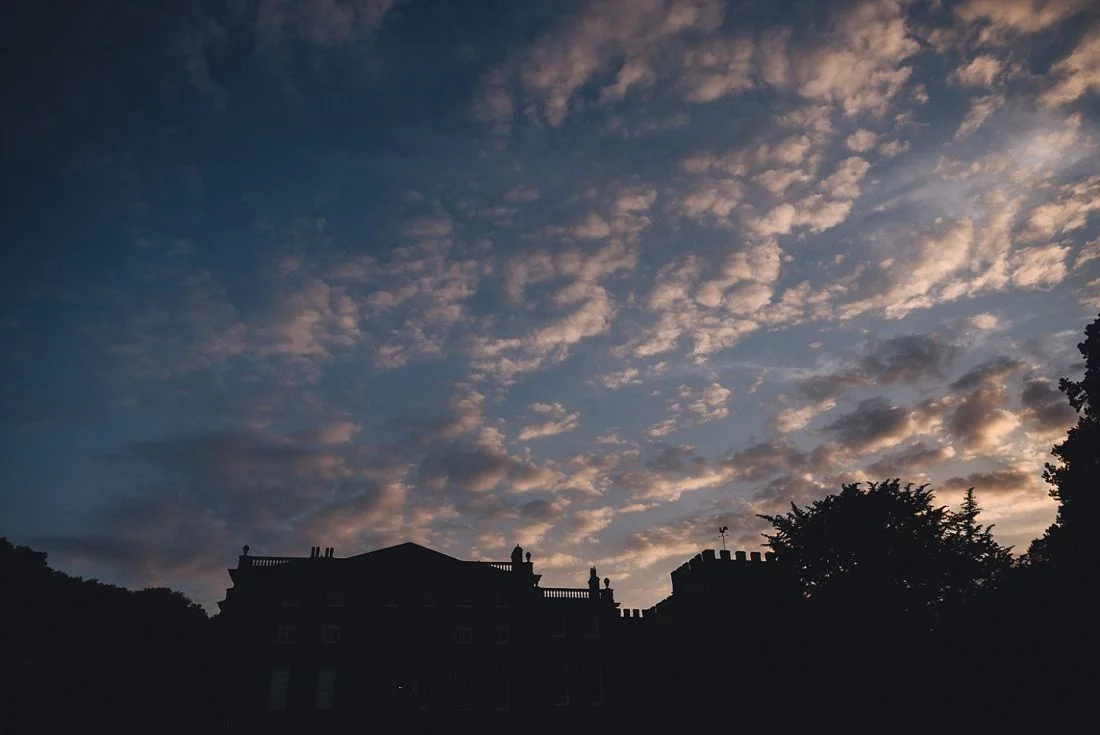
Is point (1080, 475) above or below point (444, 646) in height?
above

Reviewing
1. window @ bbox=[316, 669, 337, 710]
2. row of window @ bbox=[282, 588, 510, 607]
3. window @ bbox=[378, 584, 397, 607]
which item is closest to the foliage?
row of window @ bbox=[282, 588, 510, 607]

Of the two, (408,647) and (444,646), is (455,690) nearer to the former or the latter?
(444,646)

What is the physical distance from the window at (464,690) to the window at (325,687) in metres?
9.01

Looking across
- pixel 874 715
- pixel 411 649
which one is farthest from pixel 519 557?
pixel 874 715

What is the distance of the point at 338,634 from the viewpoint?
5031 centimetres

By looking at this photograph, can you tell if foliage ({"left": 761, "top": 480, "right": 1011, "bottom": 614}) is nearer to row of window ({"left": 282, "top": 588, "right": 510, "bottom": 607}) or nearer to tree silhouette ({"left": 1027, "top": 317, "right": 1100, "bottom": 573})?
tree silhouette ({"left": 1027, "top": 317, "right": 1100, "bottom": 573})

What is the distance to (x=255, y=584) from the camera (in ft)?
165

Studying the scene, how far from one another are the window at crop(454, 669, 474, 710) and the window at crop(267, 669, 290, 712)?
1235 centimetres

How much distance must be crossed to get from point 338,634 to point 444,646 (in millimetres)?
8210

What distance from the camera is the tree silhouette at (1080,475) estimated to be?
37594 mm

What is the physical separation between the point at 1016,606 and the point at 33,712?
192ft

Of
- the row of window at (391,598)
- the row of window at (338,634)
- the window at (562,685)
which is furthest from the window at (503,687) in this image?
the row of window at (391,598)

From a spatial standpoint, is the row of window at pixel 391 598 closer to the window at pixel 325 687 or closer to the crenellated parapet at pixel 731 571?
the window at pixel 325 687

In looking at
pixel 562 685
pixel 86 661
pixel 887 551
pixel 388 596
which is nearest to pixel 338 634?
pixel 388 596
